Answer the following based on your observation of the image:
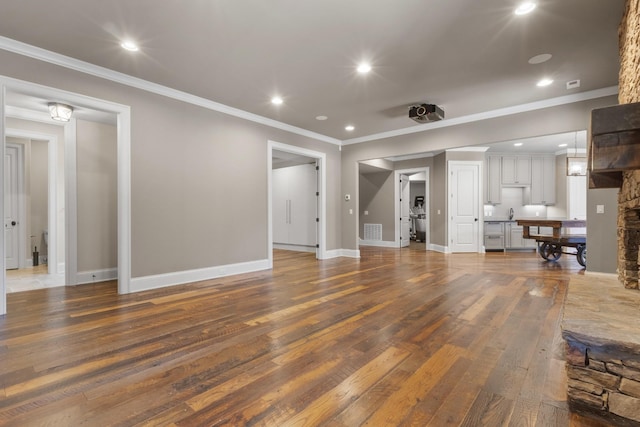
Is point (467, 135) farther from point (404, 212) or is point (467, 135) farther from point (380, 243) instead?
point (380, 243)

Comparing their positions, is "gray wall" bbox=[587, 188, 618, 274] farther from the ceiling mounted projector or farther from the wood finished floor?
the ceiling mounted projector

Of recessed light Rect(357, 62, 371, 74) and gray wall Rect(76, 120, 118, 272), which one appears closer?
recessed light Rect(357, 62, 371, 74)

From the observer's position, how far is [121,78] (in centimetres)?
378

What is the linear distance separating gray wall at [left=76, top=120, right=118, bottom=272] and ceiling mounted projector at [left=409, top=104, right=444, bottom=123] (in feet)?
15.5

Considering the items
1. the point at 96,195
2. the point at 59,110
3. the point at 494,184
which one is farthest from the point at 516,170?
the point at 59,110

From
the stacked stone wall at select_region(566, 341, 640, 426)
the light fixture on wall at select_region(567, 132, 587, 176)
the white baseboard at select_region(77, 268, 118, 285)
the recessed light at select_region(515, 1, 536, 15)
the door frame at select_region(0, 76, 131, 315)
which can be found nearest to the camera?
the stacked stone wall at select_region(566, 341, 640, 426)

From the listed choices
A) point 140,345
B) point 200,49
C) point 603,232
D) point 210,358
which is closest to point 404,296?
point 210,358

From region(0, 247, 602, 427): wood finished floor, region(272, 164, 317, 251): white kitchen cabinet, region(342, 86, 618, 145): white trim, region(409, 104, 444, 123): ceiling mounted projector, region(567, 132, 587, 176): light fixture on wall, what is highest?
region(342, 86, 618, 145): white trim

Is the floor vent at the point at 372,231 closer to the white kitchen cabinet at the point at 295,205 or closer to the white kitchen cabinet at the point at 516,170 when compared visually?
the white kitchen cabinet at the point at 295,205

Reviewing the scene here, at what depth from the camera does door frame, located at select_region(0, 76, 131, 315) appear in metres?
3.03

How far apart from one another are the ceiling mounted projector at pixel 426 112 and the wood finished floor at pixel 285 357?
8.36ft

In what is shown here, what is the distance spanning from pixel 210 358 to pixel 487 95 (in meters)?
4.75

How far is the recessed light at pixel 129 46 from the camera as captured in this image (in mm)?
3045

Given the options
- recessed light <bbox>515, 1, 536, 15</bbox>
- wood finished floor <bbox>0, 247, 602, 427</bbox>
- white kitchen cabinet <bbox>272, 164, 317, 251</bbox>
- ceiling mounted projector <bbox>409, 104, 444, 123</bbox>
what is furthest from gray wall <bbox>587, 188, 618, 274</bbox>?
white kitchen cabinet <bbox>272, 164, 317, 251</bbox>
